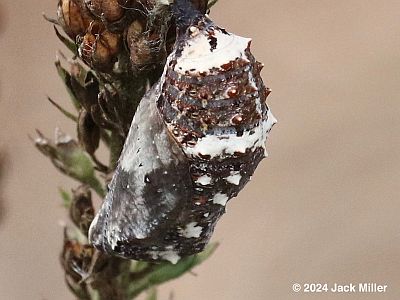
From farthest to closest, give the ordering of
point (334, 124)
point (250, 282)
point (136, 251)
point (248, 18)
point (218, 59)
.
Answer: point (248, 18) < point (334, 124) < point (250, 282) < point (136, 251) < point (218, 59)

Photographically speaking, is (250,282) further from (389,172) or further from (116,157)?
(116,157)

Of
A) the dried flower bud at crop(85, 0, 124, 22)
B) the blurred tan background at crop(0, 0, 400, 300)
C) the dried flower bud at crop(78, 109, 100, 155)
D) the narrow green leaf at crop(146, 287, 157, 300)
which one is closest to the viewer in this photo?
the dried flower bud at crop(85, 0, 124, 22)

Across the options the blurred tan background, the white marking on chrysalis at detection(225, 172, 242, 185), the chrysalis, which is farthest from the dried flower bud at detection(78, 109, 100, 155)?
the blurred tan background

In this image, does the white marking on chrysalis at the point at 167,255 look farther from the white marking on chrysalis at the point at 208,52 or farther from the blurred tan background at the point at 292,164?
the blurred tan background at the point at 292,164

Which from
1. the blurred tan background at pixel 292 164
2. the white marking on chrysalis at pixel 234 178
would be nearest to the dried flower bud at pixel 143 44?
the white marking on chrysalis at pixel 234 178

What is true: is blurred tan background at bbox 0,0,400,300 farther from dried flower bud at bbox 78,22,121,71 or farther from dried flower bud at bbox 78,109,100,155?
dried flower bud at bbox 78,22,121,71

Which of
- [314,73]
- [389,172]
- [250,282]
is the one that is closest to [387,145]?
[389,172]
